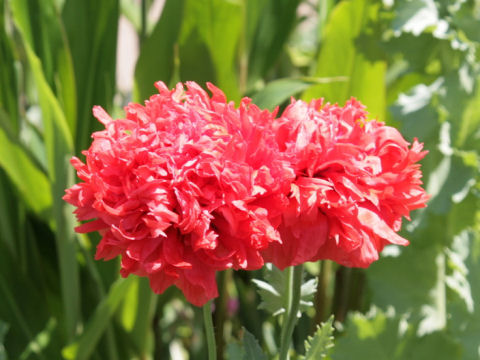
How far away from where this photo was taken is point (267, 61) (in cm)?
100

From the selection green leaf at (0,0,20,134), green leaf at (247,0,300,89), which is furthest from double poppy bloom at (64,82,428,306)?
green leaf at (247,0,300,89)

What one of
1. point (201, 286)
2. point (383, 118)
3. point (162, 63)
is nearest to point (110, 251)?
point (201, 286)

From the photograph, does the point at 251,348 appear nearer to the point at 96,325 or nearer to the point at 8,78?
Answer: the point at 96,325

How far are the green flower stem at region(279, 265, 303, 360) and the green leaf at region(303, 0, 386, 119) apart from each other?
1.62ft

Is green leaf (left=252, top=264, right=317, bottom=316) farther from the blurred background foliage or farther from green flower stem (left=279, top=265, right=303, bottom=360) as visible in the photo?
the blurred background foliage

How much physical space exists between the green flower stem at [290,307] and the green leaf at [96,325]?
12.4 inches

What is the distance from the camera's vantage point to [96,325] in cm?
75

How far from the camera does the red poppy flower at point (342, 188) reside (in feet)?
1.25

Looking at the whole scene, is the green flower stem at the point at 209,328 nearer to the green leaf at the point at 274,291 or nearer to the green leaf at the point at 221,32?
the green leaf at the point at 274,291

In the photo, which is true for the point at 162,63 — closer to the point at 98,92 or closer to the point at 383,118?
the point at 98,92

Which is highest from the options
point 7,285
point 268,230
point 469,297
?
point 268,230

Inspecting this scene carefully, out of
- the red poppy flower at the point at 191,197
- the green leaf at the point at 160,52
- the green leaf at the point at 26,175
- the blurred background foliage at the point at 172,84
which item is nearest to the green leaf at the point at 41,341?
the blurred background foliage at the point at 172,84

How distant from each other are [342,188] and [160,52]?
48cm

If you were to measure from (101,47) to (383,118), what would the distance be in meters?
0.37
